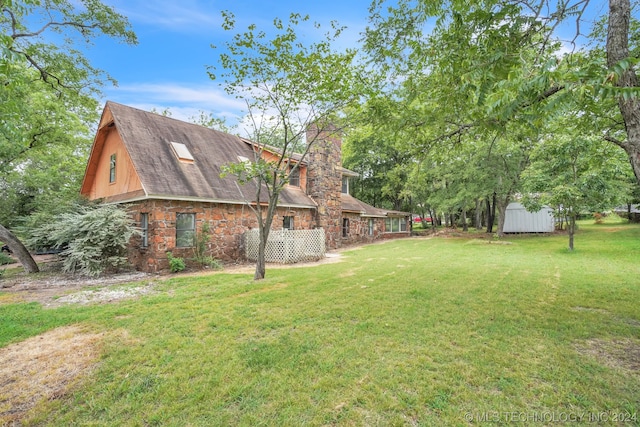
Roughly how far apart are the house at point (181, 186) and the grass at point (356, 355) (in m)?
3.97

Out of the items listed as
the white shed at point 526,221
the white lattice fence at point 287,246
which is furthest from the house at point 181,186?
the white shed at point 526,221

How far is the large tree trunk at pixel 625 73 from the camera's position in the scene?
2881mm

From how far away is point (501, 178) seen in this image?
60.0 feet

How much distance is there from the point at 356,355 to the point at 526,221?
2526cm

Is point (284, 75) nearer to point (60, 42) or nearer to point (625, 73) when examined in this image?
point (625, 73)

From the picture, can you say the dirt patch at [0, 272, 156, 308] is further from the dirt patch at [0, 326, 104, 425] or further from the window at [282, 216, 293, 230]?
the window at [282, 216, 293, 230]

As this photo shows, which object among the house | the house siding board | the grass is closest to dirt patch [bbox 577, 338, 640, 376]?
the grass

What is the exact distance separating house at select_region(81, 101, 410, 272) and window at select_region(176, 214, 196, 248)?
0.11ft

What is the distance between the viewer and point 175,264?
977cm

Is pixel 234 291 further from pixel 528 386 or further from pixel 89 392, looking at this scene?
pixel 528 386

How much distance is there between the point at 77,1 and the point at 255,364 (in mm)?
12036

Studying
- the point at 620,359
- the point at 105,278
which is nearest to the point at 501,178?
the point at 620,359

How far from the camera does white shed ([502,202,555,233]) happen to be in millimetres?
22391

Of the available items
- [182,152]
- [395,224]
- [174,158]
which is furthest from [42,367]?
[395,224]
